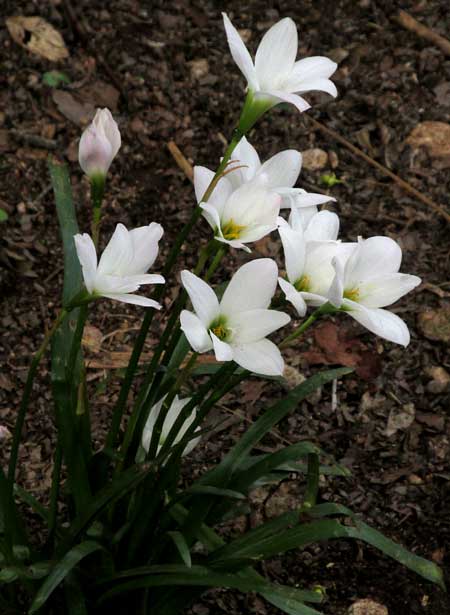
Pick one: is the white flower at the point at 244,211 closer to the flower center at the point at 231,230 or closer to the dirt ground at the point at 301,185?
the flower center at the point at 231,230

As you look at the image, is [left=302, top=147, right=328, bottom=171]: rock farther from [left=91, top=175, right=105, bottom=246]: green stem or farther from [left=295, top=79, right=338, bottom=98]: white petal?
[left=91, top=175, right=105, bottom=246]: green stem

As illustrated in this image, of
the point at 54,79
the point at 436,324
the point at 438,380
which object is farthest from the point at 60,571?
the point at 54,79

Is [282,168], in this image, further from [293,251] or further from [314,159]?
[314,159]

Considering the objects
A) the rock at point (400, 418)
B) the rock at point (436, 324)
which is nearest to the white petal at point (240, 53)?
the rock at point (400, 418)

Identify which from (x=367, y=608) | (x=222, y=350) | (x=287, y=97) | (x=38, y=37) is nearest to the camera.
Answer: (x=222, y=350)

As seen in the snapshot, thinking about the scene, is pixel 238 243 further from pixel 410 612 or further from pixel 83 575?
pixel 410 612
